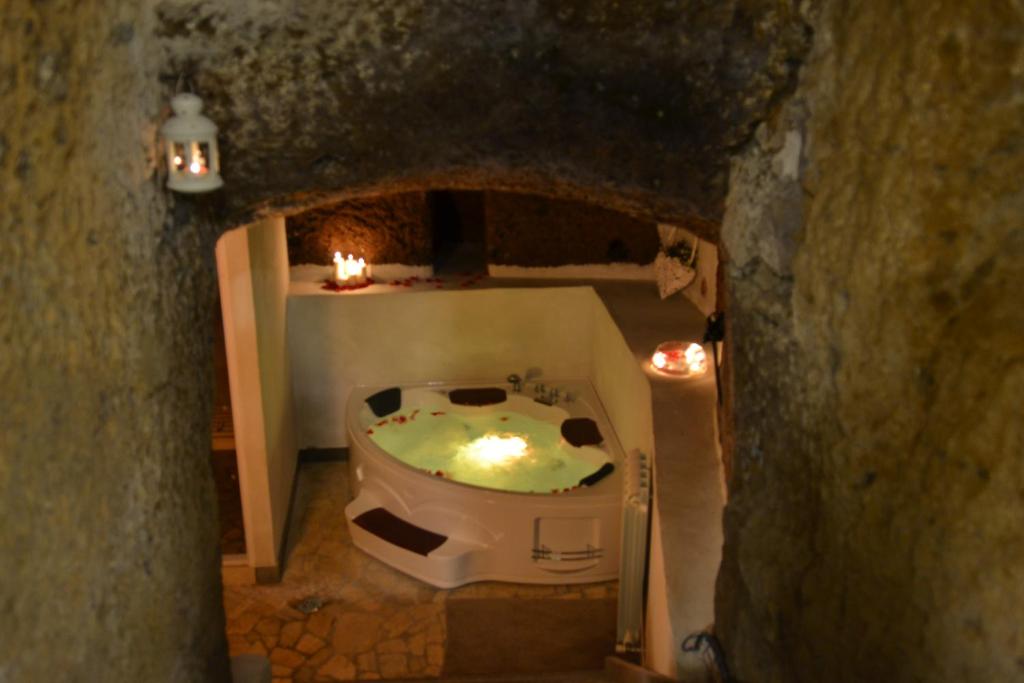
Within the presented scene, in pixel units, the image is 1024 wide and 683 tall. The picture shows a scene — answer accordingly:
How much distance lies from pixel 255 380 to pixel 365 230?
214cm

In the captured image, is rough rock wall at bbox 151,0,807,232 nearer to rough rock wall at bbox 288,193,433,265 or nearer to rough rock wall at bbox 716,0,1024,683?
rough rock wall at bbox 716,0,1024,683

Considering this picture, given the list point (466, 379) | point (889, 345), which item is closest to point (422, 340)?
point (466, 379)

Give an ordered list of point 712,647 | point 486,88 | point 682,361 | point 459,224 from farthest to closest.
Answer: point 459,224, point 682,361, point 712,647, point 486,88

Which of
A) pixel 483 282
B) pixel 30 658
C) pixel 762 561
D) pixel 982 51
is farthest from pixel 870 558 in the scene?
pixel 483 282

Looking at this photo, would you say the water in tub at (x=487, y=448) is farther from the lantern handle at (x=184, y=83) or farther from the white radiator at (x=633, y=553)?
the lantern handle at (x=184, y=83)

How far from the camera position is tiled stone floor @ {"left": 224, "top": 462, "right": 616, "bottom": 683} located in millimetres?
4836

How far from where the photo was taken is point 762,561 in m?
2.28

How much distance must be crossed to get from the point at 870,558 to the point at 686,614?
1.62 meters

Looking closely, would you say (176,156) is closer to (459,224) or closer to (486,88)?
(486,88)

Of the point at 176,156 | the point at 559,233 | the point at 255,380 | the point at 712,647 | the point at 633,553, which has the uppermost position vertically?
the point at 176,156

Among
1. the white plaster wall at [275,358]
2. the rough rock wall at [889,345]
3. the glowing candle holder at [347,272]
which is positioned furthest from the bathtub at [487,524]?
the rough rock wall at [889,345]

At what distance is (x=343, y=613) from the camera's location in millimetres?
5281

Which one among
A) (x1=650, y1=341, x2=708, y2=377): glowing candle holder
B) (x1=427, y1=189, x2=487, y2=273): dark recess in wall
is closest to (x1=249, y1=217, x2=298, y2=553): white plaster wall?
(x1=427, y1=189, x2=487, y2=273): dark recess in wall

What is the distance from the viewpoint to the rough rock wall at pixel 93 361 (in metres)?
1.50
